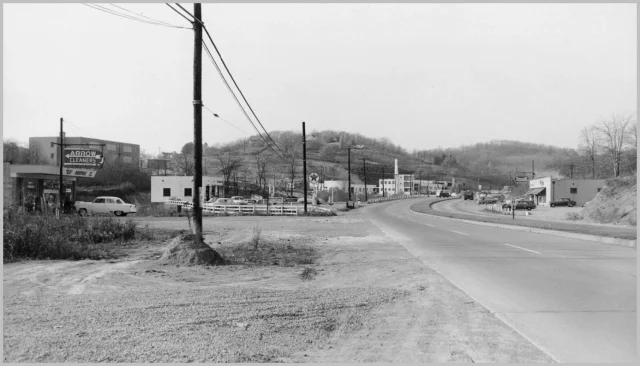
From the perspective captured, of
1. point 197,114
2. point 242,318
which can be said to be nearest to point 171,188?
point 197,114

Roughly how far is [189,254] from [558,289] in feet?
26.0

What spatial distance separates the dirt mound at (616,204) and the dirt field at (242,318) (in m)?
31.6

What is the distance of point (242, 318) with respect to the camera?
22.8ft

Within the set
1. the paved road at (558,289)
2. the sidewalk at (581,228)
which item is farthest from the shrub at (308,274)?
the sidewalk at (581,228)

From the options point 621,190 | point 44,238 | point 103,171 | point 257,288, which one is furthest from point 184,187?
point 257,288

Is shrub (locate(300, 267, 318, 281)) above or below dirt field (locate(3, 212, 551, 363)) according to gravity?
below

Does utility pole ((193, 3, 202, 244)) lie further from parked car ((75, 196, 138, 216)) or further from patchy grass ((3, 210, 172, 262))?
parked car ((75, 196, 138, 216))

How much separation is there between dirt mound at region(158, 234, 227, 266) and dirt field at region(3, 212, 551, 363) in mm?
576

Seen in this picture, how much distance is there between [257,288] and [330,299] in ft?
5.25

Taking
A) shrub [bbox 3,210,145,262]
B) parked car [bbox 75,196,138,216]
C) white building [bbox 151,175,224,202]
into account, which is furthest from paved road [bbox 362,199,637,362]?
white building [bbox 151,175,224,202]

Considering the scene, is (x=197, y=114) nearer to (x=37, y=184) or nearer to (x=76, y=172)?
(x=37, y=184)

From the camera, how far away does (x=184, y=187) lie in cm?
8100

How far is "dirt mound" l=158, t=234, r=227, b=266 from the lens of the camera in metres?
12.1

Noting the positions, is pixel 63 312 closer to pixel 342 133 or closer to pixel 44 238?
pixel 44 238
